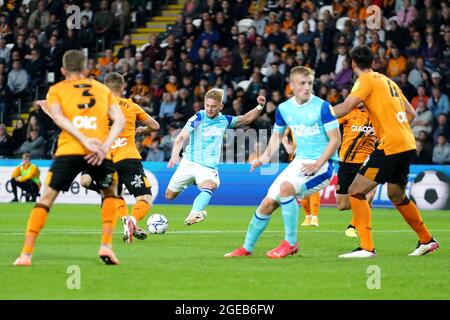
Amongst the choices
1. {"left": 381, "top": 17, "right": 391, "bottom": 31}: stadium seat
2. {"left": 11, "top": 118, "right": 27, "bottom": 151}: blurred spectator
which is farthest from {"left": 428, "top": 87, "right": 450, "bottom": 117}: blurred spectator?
{"left": 11, "top": 118, "right": 27, "bottom": 151}: blurred spectator

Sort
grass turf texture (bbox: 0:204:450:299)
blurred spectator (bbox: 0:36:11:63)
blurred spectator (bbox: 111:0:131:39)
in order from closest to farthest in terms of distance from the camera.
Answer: grass turf texture (bbox: 0:204:450:299) < blurred spectator (bbox: 0:36:11:63) < blurred spectator (bbox: 111:0:131:39)

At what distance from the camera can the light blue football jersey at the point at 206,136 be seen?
1628 cm

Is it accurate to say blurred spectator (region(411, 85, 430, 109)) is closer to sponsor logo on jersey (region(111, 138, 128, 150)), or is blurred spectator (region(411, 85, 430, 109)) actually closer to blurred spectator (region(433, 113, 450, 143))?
blurred spectator (region(433, 113, 450, 143))

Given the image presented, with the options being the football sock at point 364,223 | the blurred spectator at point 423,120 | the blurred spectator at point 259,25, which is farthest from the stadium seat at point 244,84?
the football sock at point 364,223

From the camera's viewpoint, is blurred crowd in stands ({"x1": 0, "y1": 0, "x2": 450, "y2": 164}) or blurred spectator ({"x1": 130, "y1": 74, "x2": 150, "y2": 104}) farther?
blurred spectator ({"x1": 130, "y1": 74, "x2": 150, "y2": 104})

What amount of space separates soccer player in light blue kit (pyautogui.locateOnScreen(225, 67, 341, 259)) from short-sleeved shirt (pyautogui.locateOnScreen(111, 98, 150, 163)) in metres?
3.22

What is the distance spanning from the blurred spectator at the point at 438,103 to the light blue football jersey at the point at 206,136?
409 inches

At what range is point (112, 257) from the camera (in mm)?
10750

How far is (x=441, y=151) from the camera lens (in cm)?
2494

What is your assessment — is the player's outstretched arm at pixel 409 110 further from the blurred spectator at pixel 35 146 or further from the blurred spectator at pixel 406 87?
the blurred spectator at pixel 35 146

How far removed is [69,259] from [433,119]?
15.4 m

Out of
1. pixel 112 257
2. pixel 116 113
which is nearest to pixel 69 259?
pixel 112 257

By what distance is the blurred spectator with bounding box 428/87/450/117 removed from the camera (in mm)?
25438
